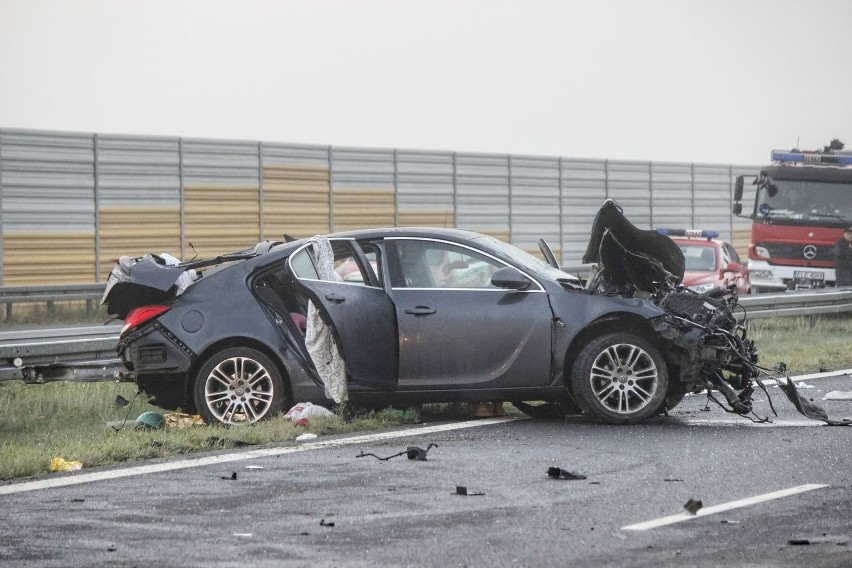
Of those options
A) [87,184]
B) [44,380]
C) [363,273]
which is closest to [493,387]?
[363,273]

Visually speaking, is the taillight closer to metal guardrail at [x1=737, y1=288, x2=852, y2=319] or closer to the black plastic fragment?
the black plastic fragment

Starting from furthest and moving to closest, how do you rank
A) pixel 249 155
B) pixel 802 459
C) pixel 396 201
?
pixel 396 201, pixel 249 155, pixel 802 459

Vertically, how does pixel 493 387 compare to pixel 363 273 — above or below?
below

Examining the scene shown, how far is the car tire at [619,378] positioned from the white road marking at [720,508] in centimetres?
273

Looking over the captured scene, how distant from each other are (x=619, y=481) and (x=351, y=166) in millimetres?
23512

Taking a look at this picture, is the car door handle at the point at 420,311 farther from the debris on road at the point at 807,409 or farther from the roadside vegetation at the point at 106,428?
the debris on road at the point at 807,409

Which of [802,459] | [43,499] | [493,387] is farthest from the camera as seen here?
[493,387]

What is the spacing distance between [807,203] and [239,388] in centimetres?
1912

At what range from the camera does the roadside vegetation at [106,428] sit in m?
9.68

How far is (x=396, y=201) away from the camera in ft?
106

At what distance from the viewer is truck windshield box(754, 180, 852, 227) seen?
1098 inches

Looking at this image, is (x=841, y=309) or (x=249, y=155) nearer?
(x=841, y=309)

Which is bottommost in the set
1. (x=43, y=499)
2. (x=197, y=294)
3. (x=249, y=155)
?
(x=43, y=499)

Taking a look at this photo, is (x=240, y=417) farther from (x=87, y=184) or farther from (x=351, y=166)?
(x=351, y=166)
